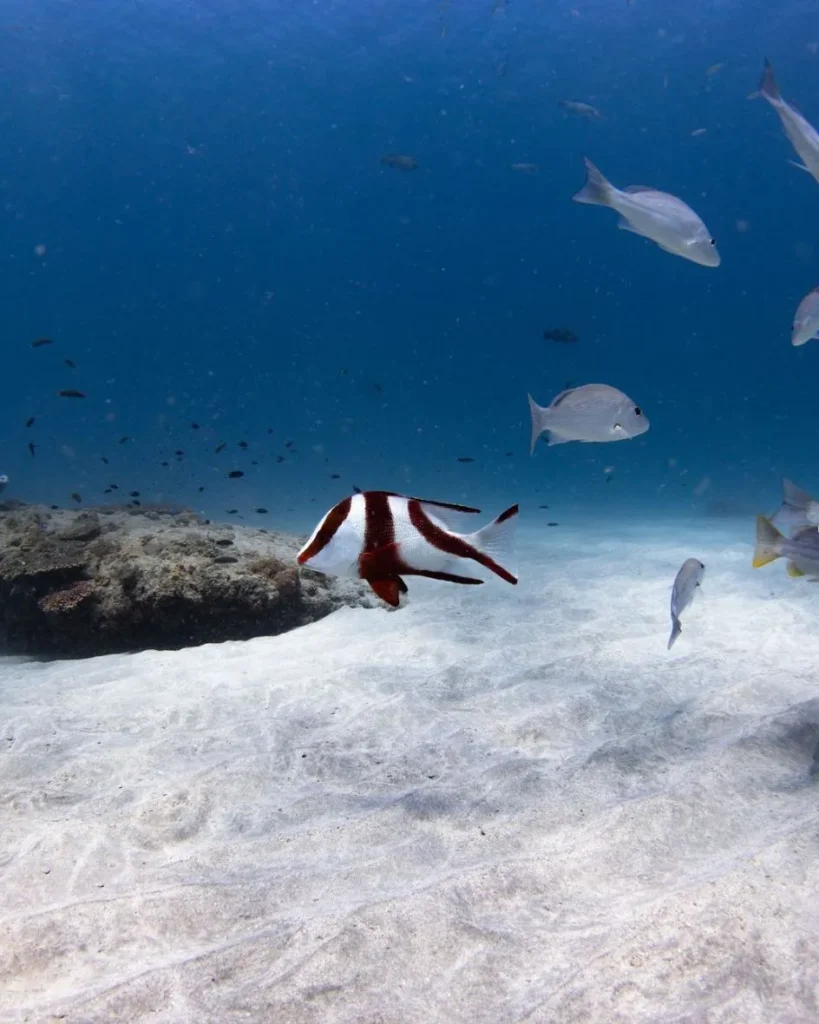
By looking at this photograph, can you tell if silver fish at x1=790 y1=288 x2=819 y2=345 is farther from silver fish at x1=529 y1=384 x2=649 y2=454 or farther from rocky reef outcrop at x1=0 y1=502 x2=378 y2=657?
rocky reef outcrop at x1=0 y1=502 x2=378 y2=657

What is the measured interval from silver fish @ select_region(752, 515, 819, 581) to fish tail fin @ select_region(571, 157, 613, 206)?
2813 millimetres

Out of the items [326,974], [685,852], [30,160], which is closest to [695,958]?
[685,852]

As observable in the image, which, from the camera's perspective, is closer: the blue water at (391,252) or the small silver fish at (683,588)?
the small silver fish at (683,588)

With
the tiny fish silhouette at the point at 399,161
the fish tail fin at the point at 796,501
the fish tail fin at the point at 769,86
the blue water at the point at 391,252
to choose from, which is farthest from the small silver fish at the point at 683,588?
the tiny fish silhouette at the point at 399,161

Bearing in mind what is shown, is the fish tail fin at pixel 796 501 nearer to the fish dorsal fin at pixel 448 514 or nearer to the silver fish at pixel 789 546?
the silver fish at pixel 789 546

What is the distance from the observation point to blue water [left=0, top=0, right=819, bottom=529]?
3516 centimetres

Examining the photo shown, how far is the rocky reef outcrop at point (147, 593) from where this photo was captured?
5.87 meters

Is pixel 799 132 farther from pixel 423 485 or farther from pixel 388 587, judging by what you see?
pixel 423 485

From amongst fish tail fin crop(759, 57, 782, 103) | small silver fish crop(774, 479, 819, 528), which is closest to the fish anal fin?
small silver fish crop(774, 479, 819, 528)

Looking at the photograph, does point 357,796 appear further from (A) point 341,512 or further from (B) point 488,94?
(B) point 488,94

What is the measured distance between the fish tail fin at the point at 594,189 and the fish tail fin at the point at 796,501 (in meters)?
2.64

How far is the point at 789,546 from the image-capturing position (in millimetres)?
3576

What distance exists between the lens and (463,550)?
6.65ft

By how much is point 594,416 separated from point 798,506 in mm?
1682
